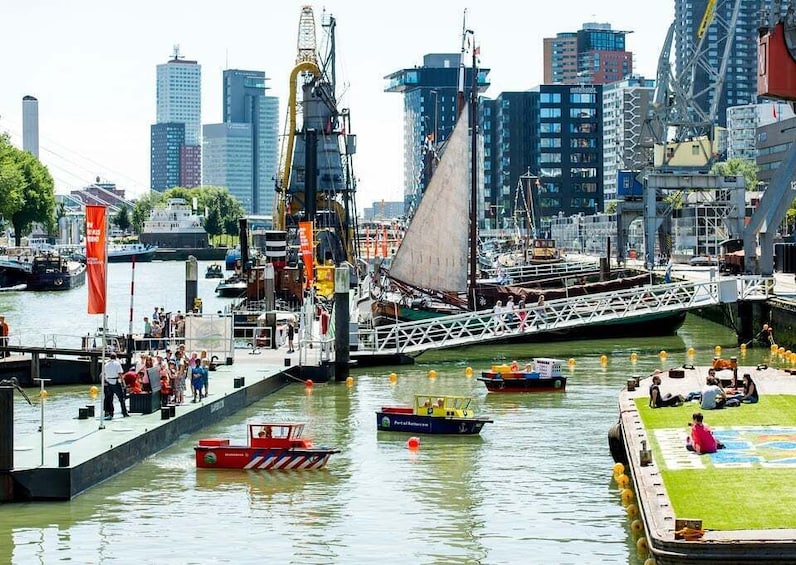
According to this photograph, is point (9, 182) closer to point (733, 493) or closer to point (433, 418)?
point (433, 418)

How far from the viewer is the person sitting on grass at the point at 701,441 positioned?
1150 inches

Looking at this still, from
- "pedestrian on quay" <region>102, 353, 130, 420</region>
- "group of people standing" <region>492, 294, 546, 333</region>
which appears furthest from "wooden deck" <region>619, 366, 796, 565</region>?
"group of people standing" <region>492, 294, 546, 333</region>

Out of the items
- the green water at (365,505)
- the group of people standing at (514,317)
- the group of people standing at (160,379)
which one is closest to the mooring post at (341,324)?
the green water at (365,505)

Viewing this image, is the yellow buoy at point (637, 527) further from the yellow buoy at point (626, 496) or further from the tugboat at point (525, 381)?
the tugboat at point (525, 381)

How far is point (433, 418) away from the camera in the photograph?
4109 centimetres

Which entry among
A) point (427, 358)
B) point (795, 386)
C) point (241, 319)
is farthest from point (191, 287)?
point (795, 386)

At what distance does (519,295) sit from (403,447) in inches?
1501

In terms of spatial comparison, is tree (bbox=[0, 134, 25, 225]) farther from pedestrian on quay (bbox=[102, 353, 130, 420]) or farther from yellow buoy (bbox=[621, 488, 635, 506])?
yellow buoy (bbox=[621, 488, 635, 506])

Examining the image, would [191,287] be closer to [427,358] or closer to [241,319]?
[241,319]

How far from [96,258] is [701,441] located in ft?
52.2

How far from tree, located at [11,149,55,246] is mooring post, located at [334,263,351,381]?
379 feet

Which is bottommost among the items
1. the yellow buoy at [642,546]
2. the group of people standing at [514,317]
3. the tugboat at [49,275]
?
the yellow buoy at [642,546]

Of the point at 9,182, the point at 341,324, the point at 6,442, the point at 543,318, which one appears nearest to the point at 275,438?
the point at 6,442

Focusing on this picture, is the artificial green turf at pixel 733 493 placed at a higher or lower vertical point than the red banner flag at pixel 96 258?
lower
